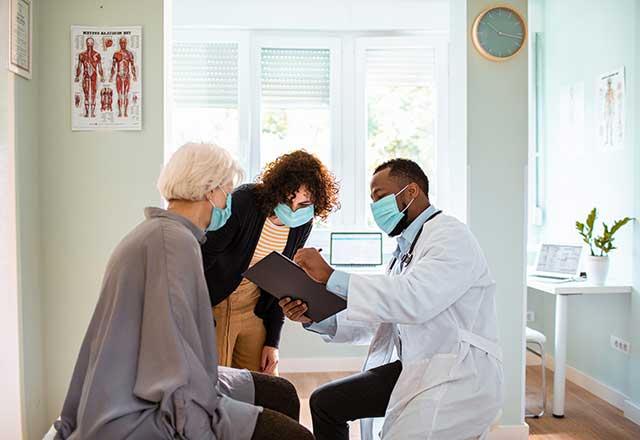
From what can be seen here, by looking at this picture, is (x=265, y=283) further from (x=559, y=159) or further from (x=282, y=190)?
(x=559, y=159)

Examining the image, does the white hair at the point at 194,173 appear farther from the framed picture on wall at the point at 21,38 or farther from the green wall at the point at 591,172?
the green wall at the point at 591,172

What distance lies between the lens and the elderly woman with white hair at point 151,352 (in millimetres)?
1284

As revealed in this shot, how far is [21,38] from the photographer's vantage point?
2416 mm

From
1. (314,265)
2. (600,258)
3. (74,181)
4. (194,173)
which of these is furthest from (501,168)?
(74,181)

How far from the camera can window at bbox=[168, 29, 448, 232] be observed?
4234 mm

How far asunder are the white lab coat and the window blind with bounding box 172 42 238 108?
8.95ft

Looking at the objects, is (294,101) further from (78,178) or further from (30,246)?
(30,246)

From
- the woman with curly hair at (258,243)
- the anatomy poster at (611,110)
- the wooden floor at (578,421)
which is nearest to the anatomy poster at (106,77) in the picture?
the woman with curly hair at (258,243)

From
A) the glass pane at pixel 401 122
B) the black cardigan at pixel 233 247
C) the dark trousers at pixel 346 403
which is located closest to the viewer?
the dark trousers at pixel 346 403

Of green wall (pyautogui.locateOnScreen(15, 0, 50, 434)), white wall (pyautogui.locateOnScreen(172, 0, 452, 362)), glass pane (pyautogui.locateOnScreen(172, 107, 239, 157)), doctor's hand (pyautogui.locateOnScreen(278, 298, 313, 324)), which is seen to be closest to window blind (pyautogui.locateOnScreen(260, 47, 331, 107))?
white wall (pyautogui.locateOnScreen(172, 0, 452, 362))

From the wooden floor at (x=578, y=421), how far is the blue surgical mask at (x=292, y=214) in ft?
4.51

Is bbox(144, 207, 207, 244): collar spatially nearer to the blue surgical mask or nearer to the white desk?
the blue surgical mask

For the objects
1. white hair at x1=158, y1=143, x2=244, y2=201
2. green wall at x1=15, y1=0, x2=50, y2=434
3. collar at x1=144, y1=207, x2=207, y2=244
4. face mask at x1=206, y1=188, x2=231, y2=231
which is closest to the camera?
collar at x1=144, y1=207, x2=207, y2=244

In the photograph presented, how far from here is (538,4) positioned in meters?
4.34
